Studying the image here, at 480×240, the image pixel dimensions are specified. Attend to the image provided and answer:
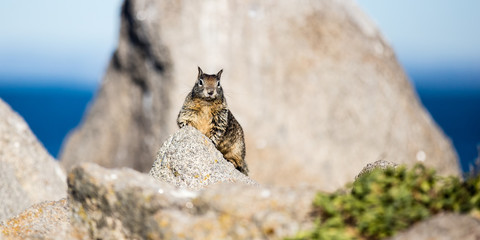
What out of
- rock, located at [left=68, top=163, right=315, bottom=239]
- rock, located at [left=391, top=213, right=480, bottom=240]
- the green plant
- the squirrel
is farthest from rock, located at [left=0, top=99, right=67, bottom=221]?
rock, located at [left=391, top=213, right=480, bottom=240]

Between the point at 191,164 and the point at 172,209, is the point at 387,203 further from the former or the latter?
the point at 191,164

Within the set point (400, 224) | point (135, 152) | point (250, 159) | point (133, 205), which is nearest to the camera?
point (400, 224)

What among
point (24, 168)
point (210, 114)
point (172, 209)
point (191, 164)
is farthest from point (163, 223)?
point (24, 168)

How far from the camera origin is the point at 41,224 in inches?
334

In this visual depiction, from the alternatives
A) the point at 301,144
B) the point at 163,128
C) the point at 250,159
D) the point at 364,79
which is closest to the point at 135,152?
the point at 163,128

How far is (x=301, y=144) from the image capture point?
23.4 metres

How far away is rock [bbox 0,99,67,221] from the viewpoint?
13.4 m

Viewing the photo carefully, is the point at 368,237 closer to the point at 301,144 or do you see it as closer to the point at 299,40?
the point at 301,144

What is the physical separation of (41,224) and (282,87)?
648 inches

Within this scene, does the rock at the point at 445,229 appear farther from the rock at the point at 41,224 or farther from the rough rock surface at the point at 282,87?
the rough rock surface at the point at 282,87

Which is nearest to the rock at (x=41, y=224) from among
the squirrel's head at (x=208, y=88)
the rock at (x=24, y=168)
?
the squirrel's head at (x=208, y=88)

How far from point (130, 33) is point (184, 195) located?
1878cm

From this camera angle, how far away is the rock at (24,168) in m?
13.4

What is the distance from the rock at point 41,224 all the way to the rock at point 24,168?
4495 millimetres
